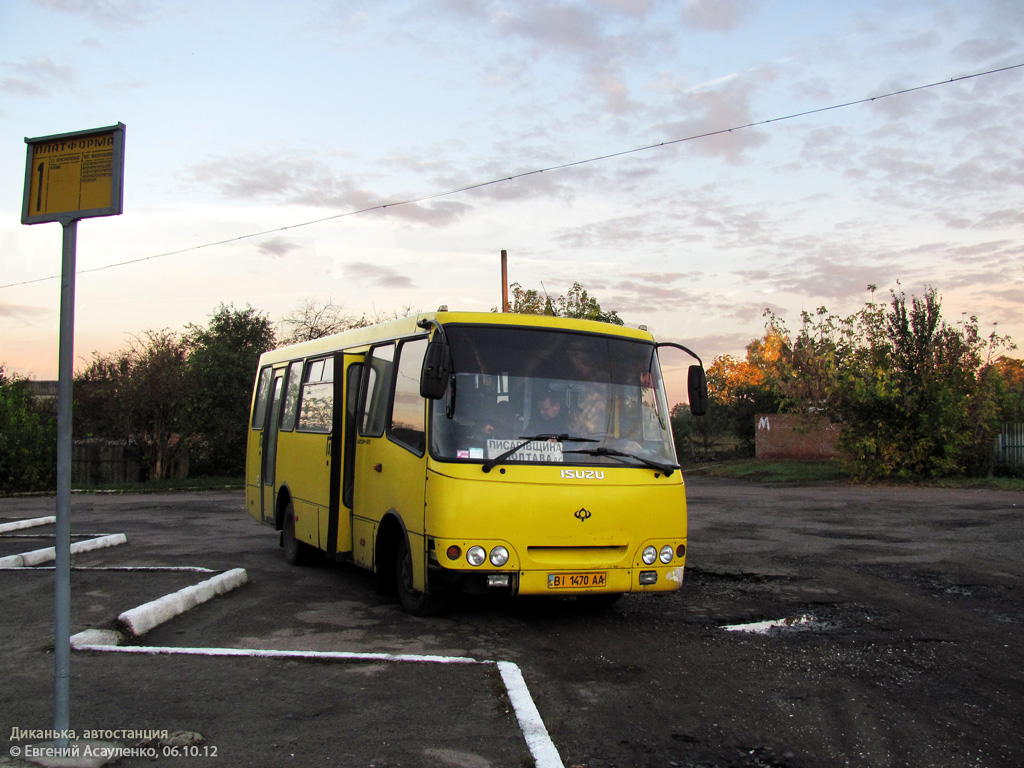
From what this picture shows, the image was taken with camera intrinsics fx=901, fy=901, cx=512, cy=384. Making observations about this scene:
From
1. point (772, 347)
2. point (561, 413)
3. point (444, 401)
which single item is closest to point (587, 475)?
point (561, 413)

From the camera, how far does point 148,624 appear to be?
707 cm

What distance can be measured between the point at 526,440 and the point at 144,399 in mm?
26255

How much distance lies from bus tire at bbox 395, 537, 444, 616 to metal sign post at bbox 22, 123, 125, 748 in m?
3.85

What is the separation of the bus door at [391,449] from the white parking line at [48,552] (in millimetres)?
4036

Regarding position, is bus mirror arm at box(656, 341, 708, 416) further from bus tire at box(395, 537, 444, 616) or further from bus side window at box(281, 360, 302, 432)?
bus side window at box(281, 360, 302, 432)

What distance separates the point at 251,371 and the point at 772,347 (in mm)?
23305

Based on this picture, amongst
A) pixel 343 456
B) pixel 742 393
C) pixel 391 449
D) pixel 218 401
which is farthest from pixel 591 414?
pixel 742 393

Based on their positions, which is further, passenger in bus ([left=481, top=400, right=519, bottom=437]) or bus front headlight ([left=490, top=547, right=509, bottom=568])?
passenger in bus ([left=481, top=400, right=519, bottom=437])

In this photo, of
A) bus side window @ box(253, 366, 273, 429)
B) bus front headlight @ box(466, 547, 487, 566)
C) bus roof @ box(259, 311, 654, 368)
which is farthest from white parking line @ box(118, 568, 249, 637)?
bus side window @ box(253, 366, 273, 429)

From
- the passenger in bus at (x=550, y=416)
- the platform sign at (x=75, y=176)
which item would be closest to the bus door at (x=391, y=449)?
the passenger in bus at (x=550, y=416)

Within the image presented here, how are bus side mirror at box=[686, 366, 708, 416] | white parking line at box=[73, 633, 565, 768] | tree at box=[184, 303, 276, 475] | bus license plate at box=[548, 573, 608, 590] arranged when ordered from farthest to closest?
1. tree at box=[184, 303, 276, 475]
2. bus side mirror at box=[686, 366, 708, 416]
3. bus license plate at box=[548, 573, 608, 590]
4. white parking line at box=[73, 633, 565, 768]

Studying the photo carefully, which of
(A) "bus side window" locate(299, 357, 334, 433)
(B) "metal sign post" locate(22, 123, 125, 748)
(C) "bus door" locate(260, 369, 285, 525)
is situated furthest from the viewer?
(C) "bus door" locate(260, 369, 285, 525)

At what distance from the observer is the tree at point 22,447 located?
27.0 m

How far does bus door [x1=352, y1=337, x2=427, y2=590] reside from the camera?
764 cm
